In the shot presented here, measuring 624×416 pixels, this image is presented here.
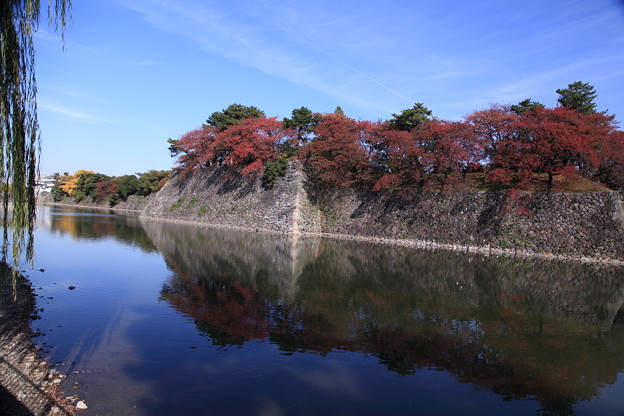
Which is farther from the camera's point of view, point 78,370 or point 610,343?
point 610,343

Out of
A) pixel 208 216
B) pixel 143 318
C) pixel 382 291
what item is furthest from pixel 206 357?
pixel 208 216

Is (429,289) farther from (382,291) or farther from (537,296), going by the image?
(537,296)

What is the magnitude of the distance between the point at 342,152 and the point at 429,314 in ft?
83.0

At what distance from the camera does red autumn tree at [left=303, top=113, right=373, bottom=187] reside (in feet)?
117

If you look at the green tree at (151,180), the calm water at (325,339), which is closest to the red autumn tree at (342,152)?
the calm water at (325,339)

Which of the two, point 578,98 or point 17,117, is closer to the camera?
point 17,117

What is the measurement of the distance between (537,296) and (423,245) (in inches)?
588

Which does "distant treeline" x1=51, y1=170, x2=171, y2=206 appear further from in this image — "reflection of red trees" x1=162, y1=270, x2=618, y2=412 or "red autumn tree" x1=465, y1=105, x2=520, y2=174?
"reflection of red trees" x1=162, y1=270, x2=618, y2=412

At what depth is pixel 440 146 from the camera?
3081cm

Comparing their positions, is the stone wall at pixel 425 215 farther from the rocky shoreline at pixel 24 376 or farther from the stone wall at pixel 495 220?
the rocky shoreline at pixel 24 376

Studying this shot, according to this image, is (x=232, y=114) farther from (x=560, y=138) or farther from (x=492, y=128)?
(x=560, y=138)

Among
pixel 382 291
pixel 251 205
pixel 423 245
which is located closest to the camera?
pixel 382 291

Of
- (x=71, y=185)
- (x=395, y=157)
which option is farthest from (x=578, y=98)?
(x=71, y=185)

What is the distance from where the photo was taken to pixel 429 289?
15180 mm
